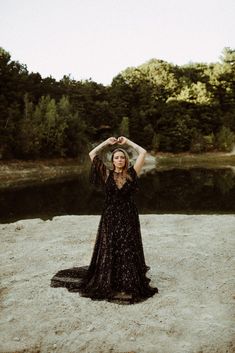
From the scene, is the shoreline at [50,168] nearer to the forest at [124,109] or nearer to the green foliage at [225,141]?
the forest at [124,109]

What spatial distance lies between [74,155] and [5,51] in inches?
545

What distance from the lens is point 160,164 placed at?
163 ft

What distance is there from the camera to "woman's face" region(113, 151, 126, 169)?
5.99 m

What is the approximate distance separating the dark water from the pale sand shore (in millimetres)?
6965

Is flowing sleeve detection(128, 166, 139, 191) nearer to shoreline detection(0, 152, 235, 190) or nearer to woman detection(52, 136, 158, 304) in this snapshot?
woman detection(52, 136, 158, 304)

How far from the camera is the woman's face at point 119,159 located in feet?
19.7

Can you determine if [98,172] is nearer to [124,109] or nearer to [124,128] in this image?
[124,128]

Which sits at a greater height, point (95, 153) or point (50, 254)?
point (95, 153)

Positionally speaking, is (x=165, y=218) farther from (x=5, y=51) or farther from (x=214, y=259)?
(x=5, y=51)

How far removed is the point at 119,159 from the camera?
5.99 m

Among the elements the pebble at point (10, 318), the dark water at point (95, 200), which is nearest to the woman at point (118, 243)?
the pebble at point (10, 318)

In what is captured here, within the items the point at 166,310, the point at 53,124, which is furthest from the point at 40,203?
the point at 53,124

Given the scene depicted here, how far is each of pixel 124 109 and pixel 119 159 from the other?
177 feet

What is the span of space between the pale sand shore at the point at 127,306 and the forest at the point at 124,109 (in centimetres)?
2810
